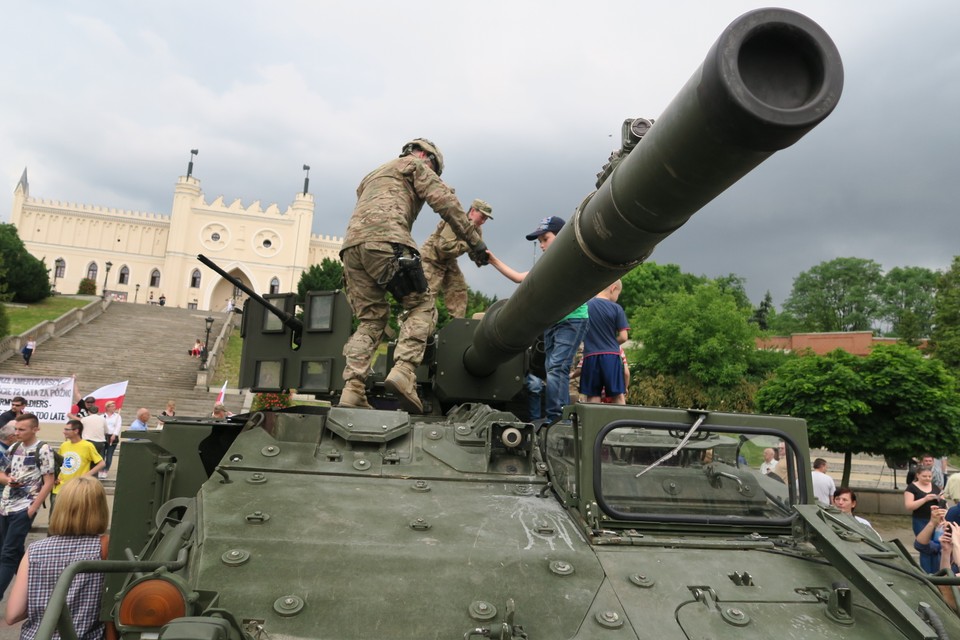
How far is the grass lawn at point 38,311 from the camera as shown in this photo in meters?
40.3

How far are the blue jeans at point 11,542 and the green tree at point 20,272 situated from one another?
156 ft

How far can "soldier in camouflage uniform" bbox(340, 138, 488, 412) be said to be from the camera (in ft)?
18.7

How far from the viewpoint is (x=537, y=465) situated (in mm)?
4410

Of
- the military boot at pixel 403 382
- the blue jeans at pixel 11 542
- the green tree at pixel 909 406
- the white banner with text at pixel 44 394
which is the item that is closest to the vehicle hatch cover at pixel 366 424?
the military boot at pixel 403 382

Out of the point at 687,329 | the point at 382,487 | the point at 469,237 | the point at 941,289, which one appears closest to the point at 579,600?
the point at 382,487

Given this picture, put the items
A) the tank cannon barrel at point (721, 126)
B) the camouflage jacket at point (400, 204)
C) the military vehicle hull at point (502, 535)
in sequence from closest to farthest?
the tank cannon barrel at point (721, 126) → the military vehicle hull at point (502, 535) → the camouflage jacket at point (400, 204)

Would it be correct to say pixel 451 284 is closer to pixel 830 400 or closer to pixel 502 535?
pixel 502 535

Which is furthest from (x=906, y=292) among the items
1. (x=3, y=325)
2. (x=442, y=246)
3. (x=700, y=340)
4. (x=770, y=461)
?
(x=442, y=246)

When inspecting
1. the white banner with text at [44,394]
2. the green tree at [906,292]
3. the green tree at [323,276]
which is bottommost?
the white banner with text at [44,394]

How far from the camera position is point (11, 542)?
23.4 ft

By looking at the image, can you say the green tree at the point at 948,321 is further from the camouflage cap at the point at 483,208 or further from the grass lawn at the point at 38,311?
the grass lawn at the point at 38,311

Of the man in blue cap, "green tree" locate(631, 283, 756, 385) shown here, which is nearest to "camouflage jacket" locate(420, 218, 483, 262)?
the man in blue cap

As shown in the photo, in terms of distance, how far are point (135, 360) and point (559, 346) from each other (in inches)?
1401

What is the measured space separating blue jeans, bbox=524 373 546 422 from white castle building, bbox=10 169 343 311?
6837 centimetres
